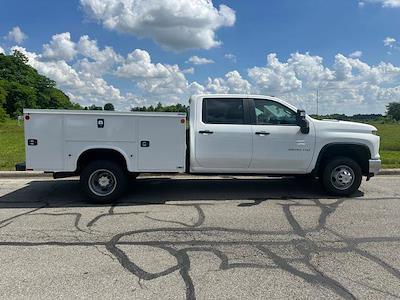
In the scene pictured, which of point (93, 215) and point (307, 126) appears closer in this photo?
point (93, 215)

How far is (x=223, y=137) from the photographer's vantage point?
274 inches

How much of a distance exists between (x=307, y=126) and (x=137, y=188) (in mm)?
3625

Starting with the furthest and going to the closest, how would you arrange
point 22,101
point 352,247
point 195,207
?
point 22,101
point 195,207
point 352,247

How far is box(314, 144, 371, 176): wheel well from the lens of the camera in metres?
7.19

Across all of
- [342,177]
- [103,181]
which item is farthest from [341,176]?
[103,181]

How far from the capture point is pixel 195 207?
6566mm

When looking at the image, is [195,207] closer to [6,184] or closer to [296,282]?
[296,282]

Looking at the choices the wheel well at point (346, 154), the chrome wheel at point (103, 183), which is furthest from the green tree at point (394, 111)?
the chrome wheel at point (103, 183)

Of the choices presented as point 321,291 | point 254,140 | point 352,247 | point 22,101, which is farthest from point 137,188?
point 22,101

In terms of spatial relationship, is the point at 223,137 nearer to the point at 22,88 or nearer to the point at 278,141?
the point at 278,141

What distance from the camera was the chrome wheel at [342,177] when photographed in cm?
723

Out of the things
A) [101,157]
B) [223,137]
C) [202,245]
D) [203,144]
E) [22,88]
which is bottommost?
[202,245]

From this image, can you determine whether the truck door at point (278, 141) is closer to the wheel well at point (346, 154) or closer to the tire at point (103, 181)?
the wheel well at point (346, 154)

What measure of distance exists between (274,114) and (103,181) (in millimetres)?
3315
